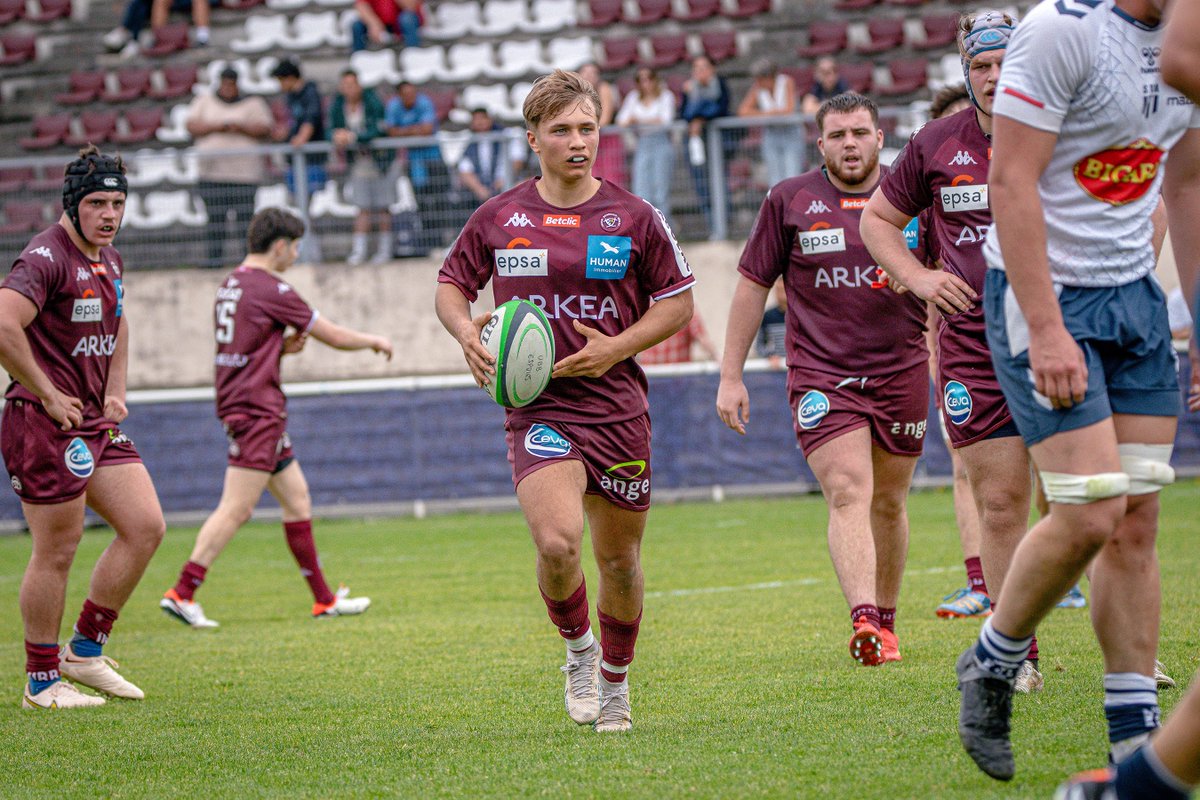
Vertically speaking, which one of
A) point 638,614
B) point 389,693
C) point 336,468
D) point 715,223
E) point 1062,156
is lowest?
point 336,468

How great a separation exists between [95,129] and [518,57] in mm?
5940

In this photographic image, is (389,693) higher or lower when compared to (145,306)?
higher

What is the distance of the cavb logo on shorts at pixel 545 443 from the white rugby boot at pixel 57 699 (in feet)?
8.65

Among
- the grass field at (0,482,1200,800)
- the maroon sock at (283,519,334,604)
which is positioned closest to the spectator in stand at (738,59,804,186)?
the grass field at (0,482,1200,800)

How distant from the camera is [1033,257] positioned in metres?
3.61

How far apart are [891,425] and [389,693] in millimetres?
2468

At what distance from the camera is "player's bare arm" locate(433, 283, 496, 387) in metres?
4.97

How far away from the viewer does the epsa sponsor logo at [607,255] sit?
17.0 ft

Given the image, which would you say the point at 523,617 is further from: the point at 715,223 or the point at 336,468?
the point at 715,223

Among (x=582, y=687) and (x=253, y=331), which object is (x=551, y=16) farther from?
(x=582, y=687)

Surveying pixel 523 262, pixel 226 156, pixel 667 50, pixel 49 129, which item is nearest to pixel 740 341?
pixel 523 262

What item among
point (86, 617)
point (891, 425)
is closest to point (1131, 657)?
point (891, 425)

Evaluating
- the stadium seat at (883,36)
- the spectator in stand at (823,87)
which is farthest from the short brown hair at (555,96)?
the stadium seat at (883,36)

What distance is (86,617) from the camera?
6715mm
